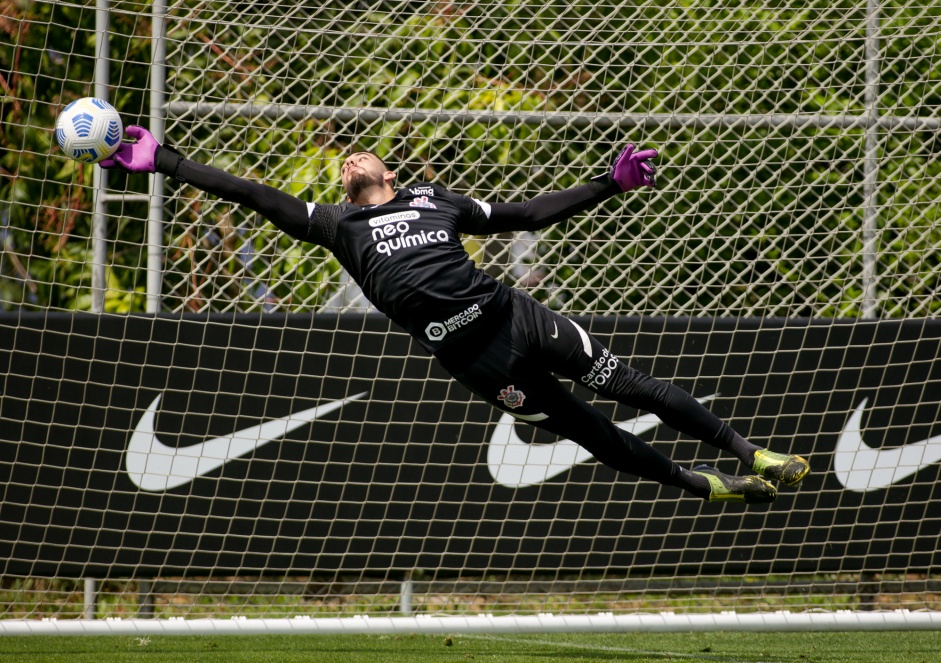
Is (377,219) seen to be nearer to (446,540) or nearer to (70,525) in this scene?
(446,540)

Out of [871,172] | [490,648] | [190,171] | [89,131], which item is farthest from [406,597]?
[871,172]

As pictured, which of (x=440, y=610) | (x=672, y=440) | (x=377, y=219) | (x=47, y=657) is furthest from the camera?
(x=440, y=610)

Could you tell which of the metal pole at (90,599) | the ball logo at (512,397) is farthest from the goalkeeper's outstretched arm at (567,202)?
the metal pole at (90,599)

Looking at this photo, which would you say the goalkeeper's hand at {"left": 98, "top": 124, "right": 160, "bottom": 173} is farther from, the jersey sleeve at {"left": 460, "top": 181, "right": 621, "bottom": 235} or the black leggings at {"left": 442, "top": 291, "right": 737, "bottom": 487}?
the black leggings at {"left": 442, "top": 291, "right": 737, "bottom": 487}

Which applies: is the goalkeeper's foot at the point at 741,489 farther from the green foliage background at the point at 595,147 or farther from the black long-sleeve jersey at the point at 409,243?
the green foliage background at the point at 595,147

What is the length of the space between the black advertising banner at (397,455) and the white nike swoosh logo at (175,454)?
1cm

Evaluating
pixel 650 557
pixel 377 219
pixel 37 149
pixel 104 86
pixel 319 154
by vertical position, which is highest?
pixel 377 219

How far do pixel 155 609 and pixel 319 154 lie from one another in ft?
10.5

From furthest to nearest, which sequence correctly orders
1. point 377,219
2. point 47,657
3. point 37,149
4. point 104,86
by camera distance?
point 37,149 → point 104,86 → point 47,657 → point 377,219

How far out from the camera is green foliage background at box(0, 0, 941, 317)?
646 centimetres

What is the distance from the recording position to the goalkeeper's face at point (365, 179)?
14.1 feet

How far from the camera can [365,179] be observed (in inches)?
169

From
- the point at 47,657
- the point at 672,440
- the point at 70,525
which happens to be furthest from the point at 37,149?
the point at 672,440

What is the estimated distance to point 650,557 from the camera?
20.8 feet
